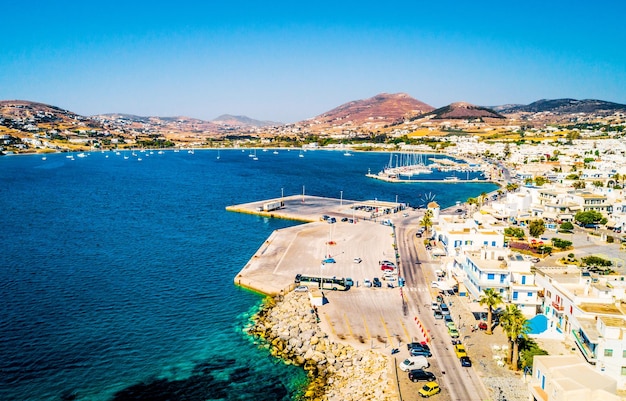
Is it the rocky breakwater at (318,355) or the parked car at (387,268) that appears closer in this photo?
the rocky breakwater at (318,355)

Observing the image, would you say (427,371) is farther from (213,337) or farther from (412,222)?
(412,222)

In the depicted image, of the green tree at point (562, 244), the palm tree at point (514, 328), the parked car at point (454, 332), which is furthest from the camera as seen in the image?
the green tree at point (562, 244)

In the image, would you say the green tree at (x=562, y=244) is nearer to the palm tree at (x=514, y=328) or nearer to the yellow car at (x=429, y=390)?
the palm tree at (x=514, y=328)

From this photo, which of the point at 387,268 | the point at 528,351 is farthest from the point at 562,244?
the point at 528,351

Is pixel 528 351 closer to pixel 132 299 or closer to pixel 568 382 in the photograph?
pixel 568 382

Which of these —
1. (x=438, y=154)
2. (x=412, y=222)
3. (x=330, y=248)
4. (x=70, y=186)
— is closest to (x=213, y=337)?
(x=330, y=248)

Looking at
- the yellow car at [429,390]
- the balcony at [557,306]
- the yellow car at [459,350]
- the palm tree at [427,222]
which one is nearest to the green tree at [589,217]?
the palm tree at [427,222]

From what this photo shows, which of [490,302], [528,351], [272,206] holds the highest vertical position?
[490,302]
